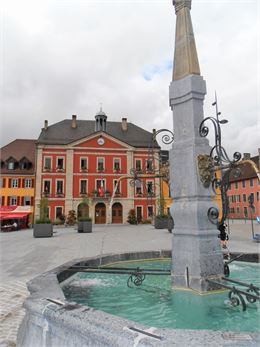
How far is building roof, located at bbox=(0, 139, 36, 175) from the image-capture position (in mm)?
39469

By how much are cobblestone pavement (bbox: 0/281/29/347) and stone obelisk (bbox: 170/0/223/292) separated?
8.24 feet

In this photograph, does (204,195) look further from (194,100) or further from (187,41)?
(187,41)

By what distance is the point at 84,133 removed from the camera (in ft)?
144

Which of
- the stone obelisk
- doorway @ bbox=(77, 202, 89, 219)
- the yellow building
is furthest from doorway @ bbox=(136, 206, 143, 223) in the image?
the stone obelisk

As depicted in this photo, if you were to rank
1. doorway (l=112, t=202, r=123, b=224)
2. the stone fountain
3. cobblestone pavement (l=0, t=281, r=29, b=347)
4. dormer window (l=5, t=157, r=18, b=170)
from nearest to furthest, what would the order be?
the stone fountain, cobblestone pavement (l=0, t=281, r=29, b=347), doorway (l=112, t=202, r=123, b=224), dormer window (l=5, t=157, r=18, b=170)

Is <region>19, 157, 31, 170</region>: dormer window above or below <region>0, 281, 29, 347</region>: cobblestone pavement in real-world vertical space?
above

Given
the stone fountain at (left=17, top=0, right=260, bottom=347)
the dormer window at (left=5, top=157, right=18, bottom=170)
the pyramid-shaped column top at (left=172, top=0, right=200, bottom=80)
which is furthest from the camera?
the dormer window at (left=5, top=157, right=18, bottom=170)

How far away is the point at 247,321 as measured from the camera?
3227 millimetres

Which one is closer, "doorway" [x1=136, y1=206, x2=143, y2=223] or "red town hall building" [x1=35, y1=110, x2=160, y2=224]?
"red town hall building" [x1=35, y1=110, x2=160, y2=224]

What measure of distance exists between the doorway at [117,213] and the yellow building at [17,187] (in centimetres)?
1109

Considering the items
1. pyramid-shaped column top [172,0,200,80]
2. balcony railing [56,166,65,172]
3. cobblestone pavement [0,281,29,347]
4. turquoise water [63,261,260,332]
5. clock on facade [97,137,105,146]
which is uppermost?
clock on facade [97,137,105,146]

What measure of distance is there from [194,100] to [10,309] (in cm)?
487

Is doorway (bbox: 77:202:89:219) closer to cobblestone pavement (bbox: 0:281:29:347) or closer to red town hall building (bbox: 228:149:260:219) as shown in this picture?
red town hall building (bbox: 228:149:260:219)

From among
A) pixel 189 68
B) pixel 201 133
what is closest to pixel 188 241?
pixel 201 133
